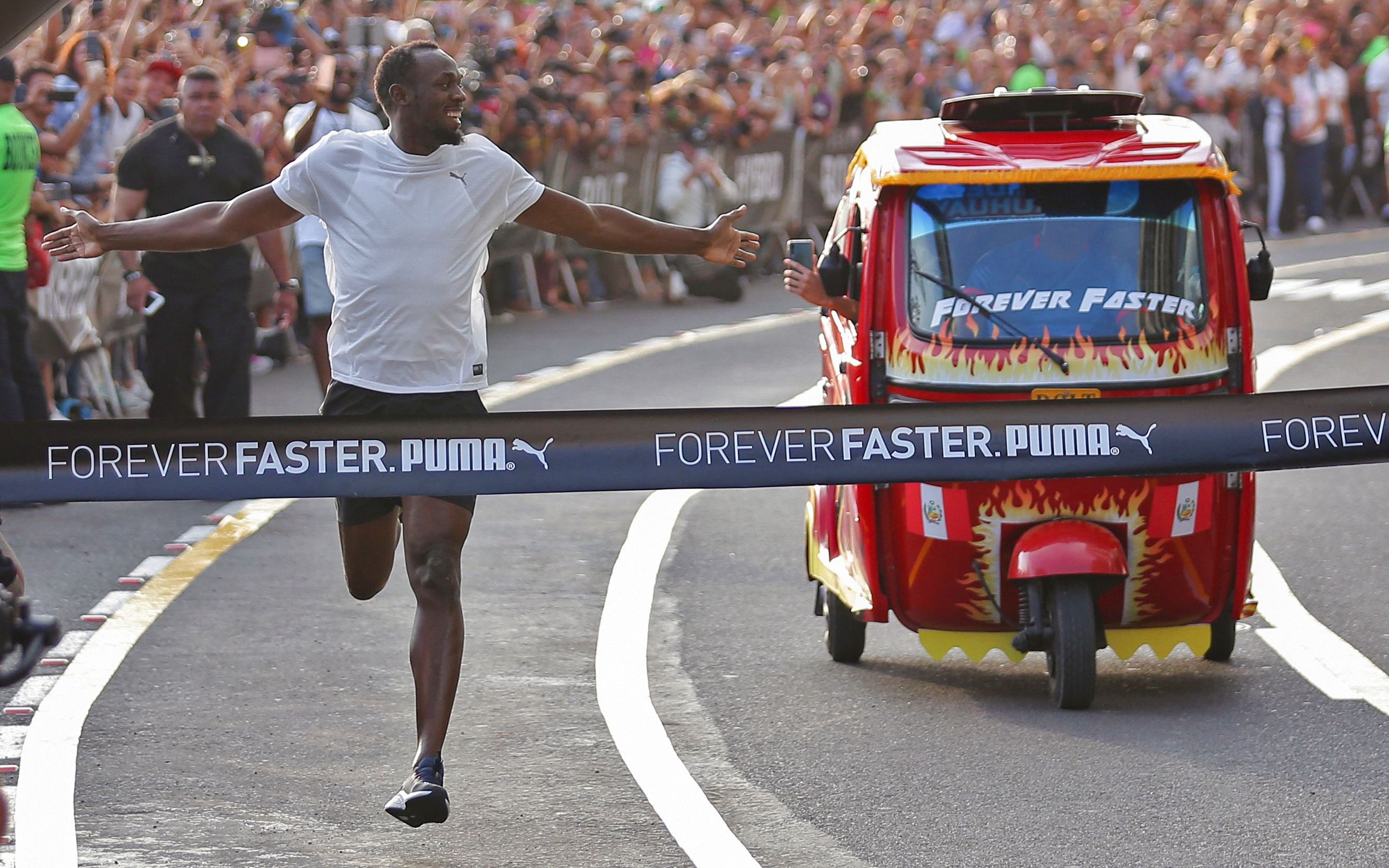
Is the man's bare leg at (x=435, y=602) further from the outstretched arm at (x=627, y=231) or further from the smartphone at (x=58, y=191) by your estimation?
the smartphone at (x=58, y=191)

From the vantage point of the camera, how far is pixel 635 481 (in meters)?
5.64

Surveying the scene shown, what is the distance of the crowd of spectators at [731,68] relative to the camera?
1652 centimetres

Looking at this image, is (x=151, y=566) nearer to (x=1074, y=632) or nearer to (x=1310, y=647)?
(x=1074, y=632)

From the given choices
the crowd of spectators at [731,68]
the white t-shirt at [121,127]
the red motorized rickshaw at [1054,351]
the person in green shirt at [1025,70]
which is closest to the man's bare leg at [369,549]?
the red motorized rickshaw at [1054,351]

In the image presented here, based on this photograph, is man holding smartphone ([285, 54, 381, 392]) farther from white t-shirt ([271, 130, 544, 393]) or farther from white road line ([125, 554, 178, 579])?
white t-shirt ([271, 130, 544, 393])

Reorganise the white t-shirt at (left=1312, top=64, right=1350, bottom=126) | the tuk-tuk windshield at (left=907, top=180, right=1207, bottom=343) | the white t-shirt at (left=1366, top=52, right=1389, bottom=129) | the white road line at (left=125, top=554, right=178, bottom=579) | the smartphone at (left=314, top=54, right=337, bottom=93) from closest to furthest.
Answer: the tuk-tuk windshield at (left=907, top=180, right=1207, bottom=343), the white road line at (left=125, top=554, right=178, bottom=579), the smartphone at (left=314, top=54, right=337, bottom=93), the white t-shirt at (left=1312, top=64, right=1350, bottom=126), the white t-shirt at (left=1366, top=52, right=1389, bottom=129)

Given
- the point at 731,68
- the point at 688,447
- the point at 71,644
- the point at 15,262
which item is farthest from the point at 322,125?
the point at 731,68

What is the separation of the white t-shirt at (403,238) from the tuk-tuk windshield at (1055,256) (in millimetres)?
2024

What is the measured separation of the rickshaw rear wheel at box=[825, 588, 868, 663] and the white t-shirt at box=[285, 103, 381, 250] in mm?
6285

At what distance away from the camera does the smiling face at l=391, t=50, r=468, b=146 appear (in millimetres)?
6281

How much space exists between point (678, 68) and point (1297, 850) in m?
20.5

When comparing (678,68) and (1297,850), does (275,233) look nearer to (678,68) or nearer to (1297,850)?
(1297,850)

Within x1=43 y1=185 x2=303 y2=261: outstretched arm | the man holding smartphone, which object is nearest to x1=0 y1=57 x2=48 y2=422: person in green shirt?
the man holding smartphone

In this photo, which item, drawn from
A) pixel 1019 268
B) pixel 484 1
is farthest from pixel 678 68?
pixel 1019 268
